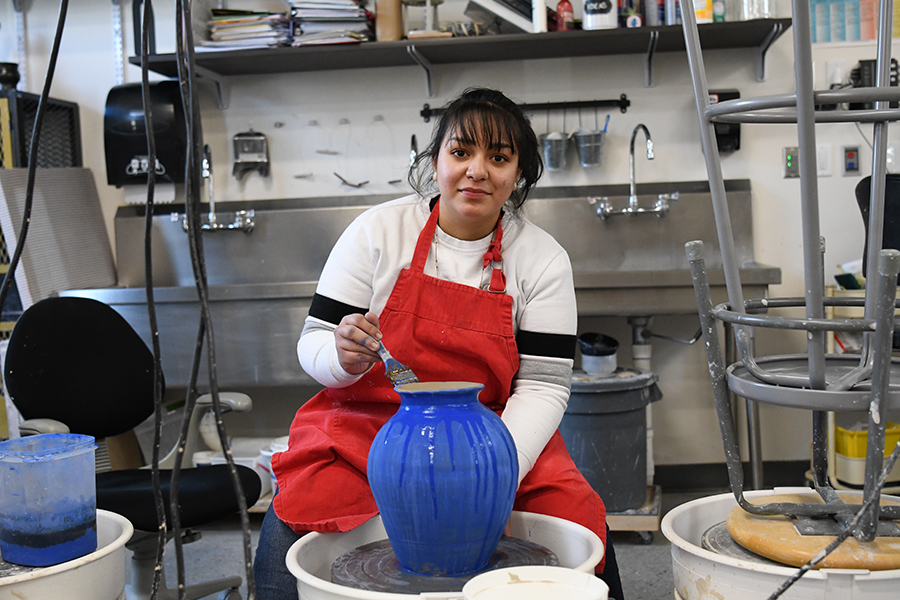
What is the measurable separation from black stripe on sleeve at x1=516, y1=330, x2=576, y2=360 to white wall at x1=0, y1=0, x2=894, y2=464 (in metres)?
1.75

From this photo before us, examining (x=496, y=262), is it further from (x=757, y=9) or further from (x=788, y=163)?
(x=788, y=163)

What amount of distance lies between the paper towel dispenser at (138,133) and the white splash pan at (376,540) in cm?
236

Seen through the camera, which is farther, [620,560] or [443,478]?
[620,560]

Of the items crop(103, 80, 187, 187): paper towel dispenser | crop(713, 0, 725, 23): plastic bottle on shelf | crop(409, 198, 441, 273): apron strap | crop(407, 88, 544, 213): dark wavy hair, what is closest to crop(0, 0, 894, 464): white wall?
crop(103, 80, 187, 187): paper towel dispenser

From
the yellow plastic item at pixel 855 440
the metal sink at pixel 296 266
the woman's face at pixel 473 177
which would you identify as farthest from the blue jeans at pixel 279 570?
the yellow plastic item at pixel 855 440

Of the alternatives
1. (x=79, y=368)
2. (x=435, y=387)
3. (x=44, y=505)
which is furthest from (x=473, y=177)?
(x=79, y=368)

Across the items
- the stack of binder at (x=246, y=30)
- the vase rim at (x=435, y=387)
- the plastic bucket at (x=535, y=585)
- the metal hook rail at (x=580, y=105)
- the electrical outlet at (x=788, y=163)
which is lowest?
the plastic bucket at (x=535, y=585)

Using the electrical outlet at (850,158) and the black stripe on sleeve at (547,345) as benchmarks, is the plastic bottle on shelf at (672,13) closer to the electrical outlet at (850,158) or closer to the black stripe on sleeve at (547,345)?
the electrical outlet at (850,158)

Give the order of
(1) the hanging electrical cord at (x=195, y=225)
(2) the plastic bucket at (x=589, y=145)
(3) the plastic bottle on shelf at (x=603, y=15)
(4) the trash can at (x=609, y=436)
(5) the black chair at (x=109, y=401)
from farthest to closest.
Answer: (2) the plastic bucket at (x=589, y=145) < (3) the plastic bottle on shelf at (x=603, y=15) < (4) the trash can at (x=609, y=436) < (5) the black chair at (x=109, y=401) < (1) the hanging electrical cord at (x=195, y=225)

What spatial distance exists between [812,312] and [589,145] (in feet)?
7.72

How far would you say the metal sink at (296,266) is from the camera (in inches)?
107

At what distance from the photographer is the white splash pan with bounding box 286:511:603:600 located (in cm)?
98

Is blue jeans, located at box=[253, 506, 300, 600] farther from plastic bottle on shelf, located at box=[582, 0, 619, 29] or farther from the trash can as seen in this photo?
plastic bottle on shelf, located at box=[582, 0, 619, 29]

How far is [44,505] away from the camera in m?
1.03
